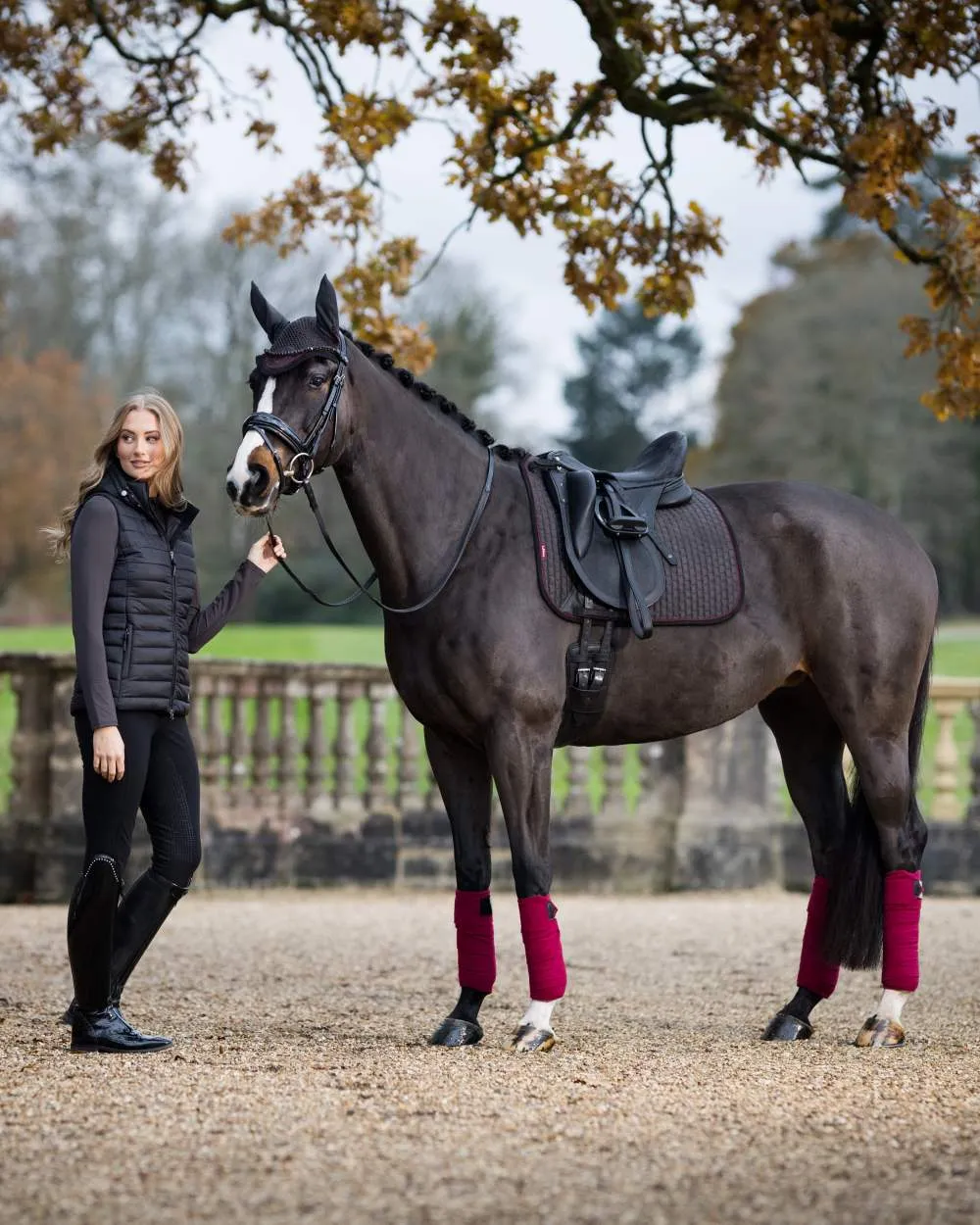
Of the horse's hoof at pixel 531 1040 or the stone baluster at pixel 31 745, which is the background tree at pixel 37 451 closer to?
the stone baluster at pixel 31 745

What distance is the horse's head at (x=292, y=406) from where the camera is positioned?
15.5ft

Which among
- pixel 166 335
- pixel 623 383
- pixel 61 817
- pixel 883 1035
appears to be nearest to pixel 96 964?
pixel 883 1035

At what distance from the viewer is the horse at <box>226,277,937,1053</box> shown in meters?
5.02

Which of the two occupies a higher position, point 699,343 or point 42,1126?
point 699,343

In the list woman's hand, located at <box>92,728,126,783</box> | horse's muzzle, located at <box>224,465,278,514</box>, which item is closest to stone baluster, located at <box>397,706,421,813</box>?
woman's hand, located at <box>92,728,126,783</box>

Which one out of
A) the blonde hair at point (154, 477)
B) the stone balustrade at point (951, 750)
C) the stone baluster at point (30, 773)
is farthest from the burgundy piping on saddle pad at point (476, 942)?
the stone balustrade at point (951, 750)

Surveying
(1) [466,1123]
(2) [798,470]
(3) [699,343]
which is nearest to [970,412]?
(1) [466,1123]

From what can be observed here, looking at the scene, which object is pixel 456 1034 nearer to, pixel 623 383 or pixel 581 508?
pixel 581 508

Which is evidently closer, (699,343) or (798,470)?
(798,470)

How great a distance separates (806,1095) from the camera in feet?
14.1

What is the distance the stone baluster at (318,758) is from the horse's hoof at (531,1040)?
498cm

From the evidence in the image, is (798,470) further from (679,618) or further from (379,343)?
Answer: (679,618)

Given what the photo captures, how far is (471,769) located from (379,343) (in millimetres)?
3525

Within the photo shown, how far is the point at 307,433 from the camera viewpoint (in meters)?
4.89
